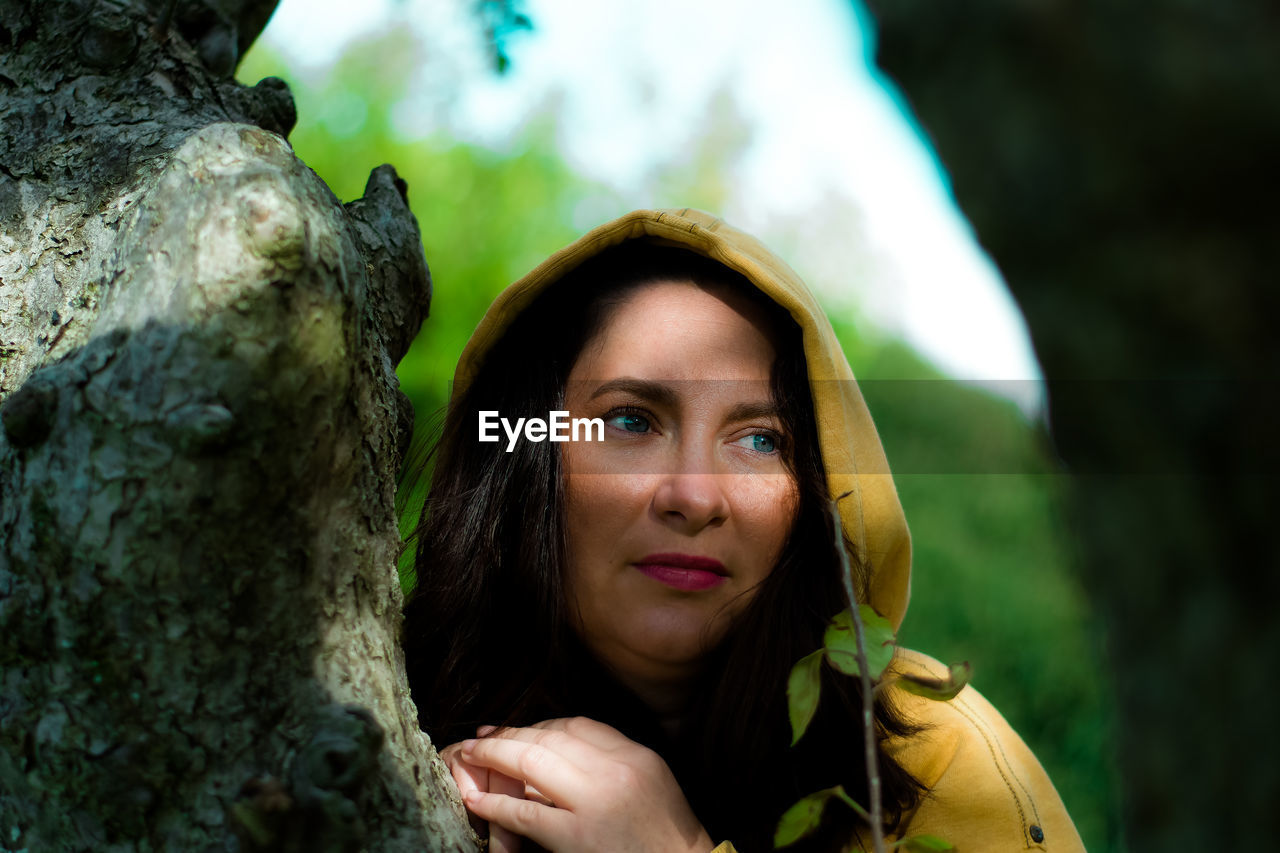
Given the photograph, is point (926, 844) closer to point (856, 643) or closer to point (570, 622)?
point (856, 643)

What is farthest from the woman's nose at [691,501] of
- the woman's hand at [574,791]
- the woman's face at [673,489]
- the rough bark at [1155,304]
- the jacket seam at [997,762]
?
the rough bark at [1155,304]

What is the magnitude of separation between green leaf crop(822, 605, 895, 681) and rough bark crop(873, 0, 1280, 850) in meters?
0.47

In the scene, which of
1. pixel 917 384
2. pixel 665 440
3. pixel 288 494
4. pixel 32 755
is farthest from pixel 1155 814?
pixel 917 384

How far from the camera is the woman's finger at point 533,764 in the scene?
1.50m

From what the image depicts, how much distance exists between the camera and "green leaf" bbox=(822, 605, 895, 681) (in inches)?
42.0

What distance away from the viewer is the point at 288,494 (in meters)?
1.05

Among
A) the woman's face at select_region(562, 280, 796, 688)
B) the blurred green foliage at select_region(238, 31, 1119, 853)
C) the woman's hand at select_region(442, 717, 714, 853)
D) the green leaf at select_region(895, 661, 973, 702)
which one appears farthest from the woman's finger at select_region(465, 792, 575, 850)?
the blurred green foliage at select_region(238, 31, 1119, 853)

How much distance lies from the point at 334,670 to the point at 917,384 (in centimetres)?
996

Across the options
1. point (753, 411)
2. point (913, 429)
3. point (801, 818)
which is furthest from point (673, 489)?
point (913, 429)

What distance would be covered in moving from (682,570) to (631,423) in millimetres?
Answer: 303

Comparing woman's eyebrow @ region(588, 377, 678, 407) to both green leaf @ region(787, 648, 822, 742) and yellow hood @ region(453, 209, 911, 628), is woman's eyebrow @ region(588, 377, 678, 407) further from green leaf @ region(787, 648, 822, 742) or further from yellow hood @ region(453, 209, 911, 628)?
green leaf @ region(787, 648, 822, 742)

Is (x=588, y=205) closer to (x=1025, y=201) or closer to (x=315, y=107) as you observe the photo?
(x=315, y=107)

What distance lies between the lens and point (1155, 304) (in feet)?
1.68

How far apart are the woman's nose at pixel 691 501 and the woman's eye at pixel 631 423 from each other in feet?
0.44
